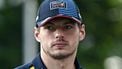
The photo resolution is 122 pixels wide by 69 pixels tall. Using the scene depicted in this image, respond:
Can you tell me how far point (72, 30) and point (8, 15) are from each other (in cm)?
2918

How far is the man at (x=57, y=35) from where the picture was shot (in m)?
9.59

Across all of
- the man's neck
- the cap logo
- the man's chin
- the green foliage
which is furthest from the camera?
the green foliage

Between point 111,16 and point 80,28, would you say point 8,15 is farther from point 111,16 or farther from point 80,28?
point 80,28

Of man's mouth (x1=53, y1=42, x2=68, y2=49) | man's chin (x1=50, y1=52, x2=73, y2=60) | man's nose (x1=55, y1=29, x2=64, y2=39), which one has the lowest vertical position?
man's chin (x1=50, y1=52, x2=73, y2=60)

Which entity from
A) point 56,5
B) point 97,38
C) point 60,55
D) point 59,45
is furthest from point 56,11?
point 97,38

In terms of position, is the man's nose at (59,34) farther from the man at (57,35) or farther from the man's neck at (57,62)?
the man's neck at (57,62)

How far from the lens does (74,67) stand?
9977 mm

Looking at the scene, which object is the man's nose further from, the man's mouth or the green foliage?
the green foliage

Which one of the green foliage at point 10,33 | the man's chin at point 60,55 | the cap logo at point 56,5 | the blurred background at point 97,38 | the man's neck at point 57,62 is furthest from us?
the green foliage at point 10,33

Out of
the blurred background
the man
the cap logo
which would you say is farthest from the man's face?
the blurred background

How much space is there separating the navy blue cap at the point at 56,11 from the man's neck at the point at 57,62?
1.42 feet

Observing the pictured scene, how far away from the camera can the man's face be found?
31.4 ft

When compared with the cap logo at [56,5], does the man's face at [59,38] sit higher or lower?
lower

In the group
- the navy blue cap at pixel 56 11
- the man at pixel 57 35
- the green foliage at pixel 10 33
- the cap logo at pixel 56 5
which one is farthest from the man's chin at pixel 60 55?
the green foliage at pixel 10 33
